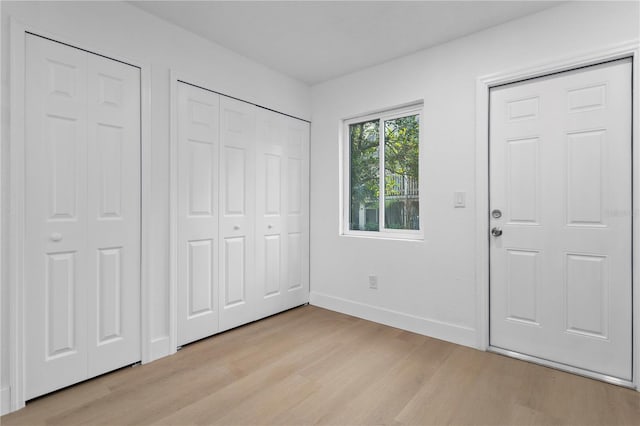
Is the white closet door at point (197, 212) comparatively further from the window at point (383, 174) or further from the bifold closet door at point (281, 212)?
the window at point (383, 174)

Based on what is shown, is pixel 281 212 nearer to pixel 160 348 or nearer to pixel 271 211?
pixel 271 211

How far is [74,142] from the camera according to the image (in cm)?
195

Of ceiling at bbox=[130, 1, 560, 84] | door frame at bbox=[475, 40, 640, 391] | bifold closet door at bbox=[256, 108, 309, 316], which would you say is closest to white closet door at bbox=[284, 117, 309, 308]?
bifold closet door at bbox=[256, 108, 309, 316]

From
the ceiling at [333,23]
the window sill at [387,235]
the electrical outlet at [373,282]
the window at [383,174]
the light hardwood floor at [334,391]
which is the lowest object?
the light hardwood floor at [334,391]

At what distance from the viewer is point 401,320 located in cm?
291

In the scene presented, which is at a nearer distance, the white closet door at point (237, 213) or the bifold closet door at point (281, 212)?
the white closet door at point (237, 213)

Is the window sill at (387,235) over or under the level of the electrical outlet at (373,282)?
over

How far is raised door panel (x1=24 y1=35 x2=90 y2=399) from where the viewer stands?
180 cm

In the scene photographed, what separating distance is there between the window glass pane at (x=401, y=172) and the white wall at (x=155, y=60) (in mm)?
1301

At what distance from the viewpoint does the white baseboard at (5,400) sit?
1.69 m

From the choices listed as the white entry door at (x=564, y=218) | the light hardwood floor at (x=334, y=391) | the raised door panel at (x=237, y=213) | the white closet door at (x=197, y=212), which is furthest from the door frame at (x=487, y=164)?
the white closet door at (x=197, y=212)

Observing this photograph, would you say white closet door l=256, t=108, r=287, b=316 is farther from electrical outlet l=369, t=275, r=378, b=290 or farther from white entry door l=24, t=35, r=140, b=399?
white entry door l=24, t=35, r=140, b=399

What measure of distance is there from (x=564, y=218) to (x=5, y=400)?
3462 millimetres

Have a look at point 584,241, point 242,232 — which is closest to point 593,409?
point 584,241
